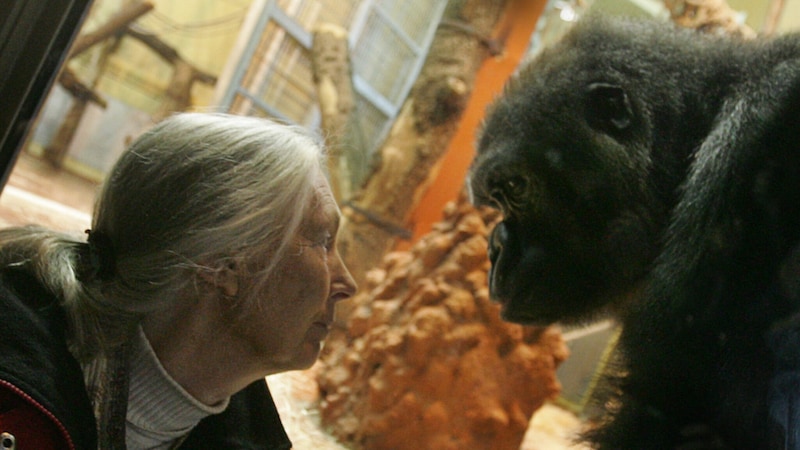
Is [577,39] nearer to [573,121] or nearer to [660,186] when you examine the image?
[573,121]

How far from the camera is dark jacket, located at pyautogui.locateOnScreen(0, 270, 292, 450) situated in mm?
810

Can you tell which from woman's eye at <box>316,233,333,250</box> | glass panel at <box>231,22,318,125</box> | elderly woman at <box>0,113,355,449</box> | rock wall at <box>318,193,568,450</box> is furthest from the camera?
glass panel at <box>231,22,318,125</box>

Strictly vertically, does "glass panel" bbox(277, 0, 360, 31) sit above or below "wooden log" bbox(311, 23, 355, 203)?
above

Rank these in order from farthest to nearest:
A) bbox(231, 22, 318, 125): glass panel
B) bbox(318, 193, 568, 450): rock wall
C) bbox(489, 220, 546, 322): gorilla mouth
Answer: bbox(231, 22, 318, 125): glass panel → bbox(318, 193, 568, 450): rock wall → bbox(489, 220, 546, 322): gorilla mouth

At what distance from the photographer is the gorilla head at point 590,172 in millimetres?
1237

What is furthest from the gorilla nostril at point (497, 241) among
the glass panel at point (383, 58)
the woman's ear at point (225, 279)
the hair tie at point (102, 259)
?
the glass panel at point (383, 58)

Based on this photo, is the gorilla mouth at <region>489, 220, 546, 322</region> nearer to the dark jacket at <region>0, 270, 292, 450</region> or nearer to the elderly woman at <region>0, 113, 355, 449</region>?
the elderly woman at <region>0, 113, 355, 449</region>

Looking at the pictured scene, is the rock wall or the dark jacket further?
the rock wall

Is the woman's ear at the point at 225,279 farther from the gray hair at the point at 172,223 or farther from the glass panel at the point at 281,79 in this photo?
the glass panel at the point at 281,79

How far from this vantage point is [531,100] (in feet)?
4.80

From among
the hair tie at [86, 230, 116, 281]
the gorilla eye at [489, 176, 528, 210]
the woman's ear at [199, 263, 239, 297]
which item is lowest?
the hair tie at [86, 230, 116, 281]

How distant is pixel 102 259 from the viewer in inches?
38.7

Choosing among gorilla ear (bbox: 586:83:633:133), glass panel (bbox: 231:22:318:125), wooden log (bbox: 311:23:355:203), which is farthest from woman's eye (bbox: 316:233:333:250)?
wooden log (bbox: 311:23:355:203)

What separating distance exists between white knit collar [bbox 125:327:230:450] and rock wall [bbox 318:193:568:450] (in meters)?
0.70
